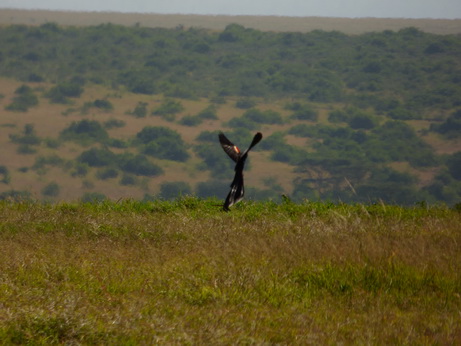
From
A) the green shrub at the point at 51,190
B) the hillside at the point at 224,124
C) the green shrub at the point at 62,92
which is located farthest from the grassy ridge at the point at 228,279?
the green shrub at the point at 62,92

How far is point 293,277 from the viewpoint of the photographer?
8.11 meters

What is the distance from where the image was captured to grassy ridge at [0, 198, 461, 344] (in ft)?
19.4

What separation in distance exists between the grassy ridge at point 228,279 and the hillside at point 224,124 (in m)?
95.9

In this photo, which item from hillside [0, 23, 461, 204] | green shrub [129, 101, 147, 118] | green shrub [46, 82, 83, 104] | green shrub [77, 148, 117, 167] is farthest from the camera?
green shrub [46, 82, 83, 104]

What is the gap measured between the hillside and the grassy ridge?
9589cm

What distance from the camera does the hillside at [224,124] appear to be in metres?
131

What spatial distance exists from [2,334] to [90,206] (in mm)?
8645

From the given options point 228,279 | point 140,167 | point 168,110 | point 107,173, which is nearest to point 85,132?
point 107,173

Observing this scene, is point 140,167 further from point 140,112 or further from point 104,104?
point 104,104

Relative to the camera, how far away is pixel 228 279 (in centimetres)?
768

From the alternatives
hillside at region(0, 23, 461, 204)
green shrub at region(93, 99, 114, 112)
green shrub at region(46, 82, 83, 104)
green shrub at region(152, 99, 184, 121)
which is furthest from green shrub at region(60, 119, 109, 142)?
green shrub at region(152, 99, 184, 121)

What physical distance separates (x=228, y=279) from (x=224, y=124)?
157211 millimetres

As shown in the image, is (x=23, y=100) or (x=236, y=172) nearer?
(x=236, y=172)

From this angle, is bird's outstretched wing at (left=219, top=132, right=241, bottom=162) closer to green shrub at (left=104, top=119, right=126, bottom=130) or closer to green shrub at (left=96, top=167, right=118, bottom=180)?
green shrub at (left=96, top=167, right=118, bottom=180)
